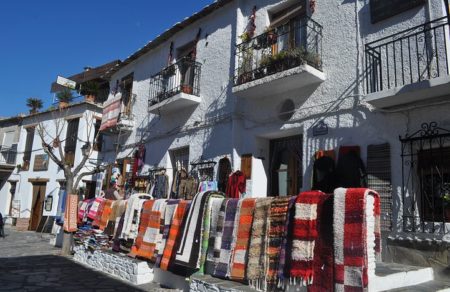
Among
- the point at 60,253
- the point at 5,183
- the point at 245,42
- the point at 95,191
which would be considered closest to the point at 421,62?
the point at 245,42

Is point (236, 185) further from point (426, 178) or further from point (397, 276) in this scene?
point (397, 276)

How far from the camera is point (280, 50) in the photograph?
9336 mm

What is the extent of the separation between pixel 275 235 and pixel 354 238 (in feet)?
3.87

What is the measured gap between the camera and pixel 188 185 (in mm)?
10516

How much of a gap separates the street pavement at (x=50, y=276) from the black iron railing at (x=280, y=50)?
5.04m

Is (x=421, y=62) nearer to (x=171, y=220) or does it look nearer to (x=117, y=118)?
(x=171, y=220)

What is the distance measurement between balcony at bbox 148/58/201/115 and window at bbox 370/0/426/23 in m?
5.38

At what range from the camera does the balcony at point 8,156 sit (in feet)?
75.1

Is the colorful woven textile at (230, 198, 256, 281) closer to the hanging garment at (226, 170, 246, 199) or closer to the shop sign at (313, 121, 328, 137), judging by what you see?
the shop sign at (313, 121, 328, 137)

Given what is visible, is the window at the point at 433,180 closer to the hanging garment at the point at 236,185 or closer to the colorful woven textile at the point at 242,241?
the colorful woven textile at the point at 242,241

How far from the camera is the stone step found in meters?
4.67

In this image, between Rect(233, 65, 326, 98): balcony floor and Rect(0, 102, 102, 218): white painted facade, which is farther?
Rect(0, 102, 102, 218): white painted facade

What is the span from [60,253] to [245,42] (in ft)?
25.5

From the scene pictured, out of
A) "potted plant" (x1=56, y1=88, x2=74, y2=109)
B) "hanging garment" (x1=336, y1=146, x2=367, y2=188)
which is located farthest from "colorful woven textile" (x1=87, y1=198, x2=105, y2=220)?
"potted plant" (x1=56, y1=88, x2=74, y2=109)
